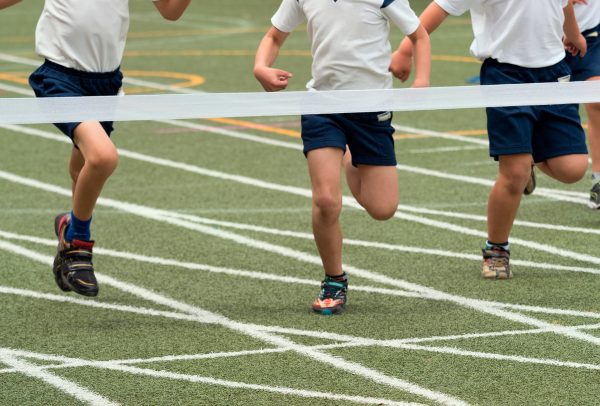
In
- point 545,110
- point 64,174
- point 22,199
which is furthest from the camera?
point 64,174

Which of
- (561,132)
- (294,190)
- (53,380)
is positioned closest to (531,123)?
(561,132)

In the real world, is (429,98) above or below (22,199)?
above

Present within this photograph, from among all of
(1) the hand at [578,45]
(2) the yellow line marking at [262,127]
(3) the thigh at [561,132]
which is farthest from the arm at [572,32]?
(2) the yellow line marking at [262,127]

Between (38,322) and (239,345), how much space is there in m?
1.20

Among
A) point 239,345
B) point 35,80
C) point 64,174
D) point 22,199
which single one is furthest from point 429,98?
point 64,174

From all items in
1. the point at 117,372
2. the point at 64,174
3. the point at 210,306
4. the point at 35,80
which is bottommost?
the point at 64,174

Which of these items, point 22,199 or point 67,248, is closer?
point 67,248

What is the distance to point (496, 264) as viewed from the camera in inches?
320

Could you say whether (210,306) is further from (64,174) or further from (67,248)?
(64,174)

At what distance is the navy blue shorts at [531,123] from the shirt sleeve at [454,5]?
1.17 feet

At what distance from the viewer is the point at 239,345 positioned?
22.1ft

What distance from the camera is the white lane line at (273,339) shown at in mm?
5941

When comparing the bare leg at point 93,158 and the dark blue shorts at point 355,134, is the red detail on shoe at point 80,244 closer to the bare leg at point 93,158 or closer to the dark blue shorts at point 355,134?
the bare leg at point 93,158

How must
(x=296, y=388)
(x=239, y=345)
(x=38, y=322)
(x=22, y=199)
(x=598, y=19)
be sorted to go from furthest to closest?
(x=22, y=199), (x=598, y=19), (x=38, y=322), (x=239, y=345), (x=296, y=388)
